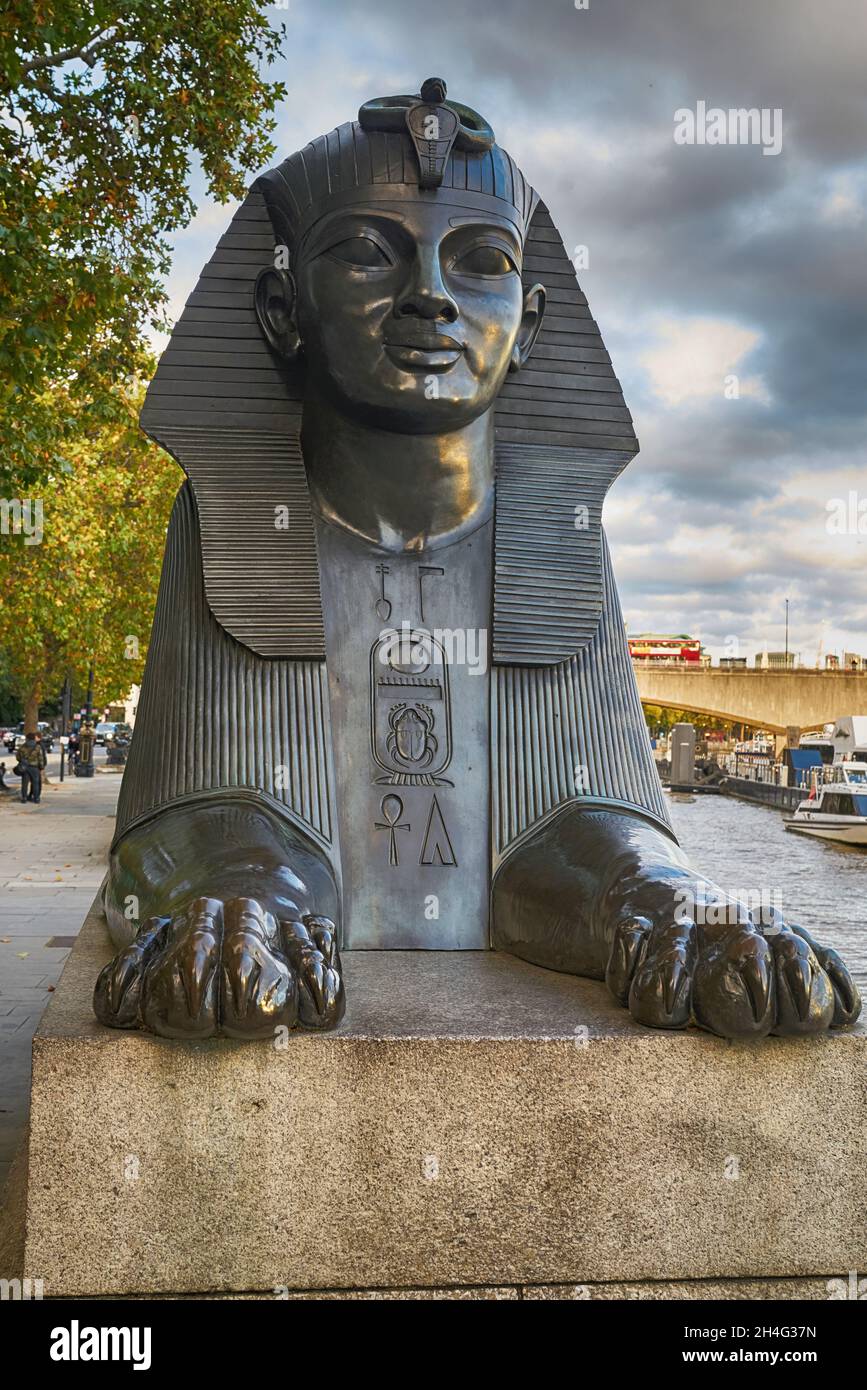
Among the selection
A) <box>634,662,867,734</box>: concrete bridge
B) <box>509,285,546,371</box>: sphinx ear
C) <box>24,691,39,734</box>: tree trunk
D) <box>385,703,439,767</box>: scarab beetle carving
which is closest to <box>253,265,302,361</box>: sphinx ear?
<box>509,285,546,371</box>: sphinx ear

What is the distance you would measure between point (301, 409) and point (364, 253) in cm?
52

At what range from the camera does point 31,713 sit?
23.9m

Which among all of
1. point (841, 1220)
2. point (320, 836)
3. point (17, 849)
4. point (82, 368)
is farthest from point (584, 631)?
point (17, 849)

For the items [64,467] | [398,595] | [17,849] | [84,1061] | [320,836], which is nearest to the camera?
[84,1061]

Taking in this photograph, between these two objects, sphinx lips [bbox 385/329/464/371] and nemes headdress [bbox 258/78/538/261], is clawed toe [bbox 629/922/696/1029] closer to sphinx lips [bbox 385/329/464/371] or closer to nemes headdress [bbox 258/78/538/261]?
sphinx lips [bbox 385/329/464/371]

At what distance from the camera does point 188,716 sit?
10.7 ft

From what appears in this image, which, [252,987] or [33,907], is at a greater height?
[252,987]

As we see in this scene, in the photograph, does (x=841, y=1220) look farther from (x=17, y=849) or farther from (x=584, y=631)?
(x=17, y=849)

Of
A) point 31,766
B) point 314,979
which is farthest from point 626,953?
point 31,766

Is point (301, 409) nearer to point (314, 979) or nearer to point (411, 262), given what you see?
point (411, 262)

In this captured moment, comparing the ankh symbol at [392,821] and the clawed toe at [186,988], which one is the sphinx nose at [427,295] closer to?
the ankh symbol at [392,821]

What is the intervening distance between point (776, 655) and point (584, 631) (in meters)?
56.7

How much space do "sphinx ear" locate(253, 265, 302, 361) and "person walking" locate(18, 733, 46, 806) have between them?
19.9 m

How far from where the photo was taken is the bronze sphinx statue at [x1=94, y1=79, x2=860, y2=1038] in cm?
311
